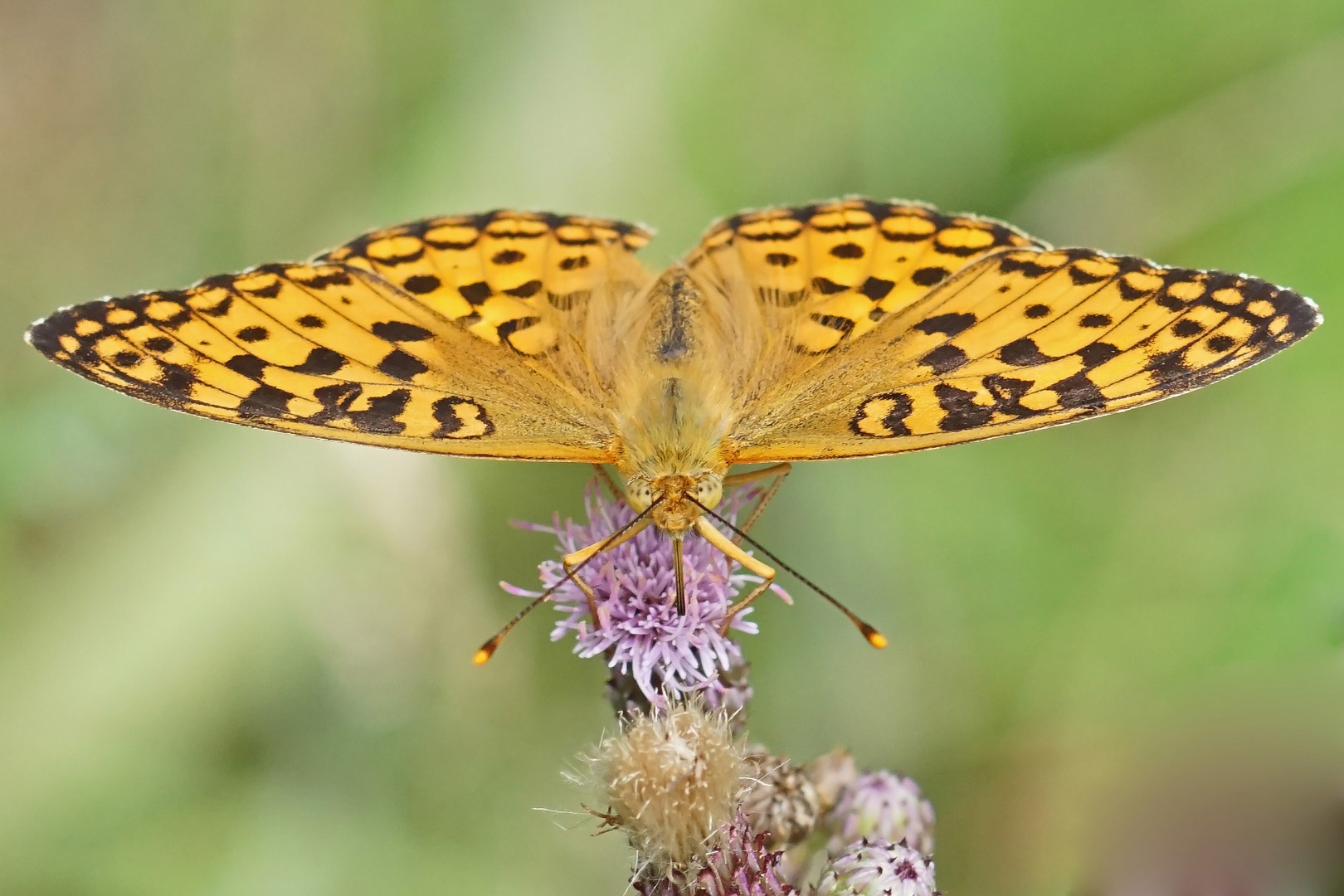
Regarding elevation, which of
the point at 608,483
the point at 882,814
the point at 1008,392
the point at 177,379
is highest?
the point at 1008,392

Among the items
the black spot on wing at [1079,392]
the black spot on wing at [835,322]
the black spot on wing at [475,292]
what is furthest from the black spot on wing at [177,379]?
the black spot on wing at [1079,392]

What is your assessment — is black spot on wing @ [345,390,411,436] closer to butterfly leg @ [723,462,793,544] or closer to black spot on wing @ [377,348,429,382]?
black spot on wing @ [377,348,429,382]

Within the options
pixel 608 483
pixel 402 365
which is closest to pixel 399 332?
pixel 402 365

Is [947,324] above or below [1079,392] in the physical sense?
above

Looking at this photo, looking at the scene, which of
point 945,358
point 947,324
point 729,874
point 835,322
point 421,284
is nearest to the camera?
point 729,874

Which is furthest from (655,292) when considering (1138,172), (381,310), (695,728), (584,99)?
(1138,172)

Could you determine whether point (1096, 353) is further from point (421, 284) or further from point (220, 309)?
point (220, 309)

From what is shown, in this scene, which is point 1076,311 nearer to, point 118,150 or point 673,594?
point 673,594
